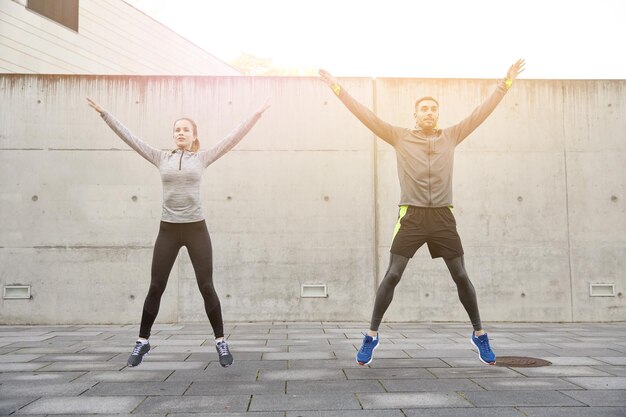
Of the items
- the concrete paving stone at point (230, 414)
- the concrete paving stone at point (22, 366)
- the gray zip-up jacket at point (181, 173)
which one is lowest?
the concrete paving stone at point (22, 366)

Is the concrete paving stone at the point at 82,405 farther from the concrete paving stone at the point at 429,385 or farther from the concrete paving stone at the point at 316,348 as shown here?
the concrete paving stone at the point at 316,348

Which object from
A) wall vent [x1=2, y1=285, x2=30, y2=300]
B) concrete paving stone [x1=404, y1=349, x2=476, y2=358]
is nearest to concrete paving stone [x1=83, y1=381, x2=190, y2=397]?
concrete paving stone [x1=404, y1=349, x2=476, y2=358]

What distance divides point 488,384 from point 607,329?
377 cm

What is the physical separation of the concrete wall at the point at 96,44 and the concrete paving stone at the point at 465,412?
495 inches

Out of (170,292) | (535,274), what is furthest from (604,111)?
(170,292)

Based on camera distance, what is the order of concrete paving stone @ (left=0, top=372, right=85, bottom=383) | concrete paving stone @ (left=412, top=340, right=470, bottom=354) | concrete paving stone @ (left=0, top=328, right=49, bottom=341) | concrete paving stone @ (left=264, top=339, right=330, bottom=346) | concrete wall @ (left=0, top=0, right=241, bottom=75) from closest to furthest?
concrete paving stone @ (left=0, top=372, right=85, bottom=383), concrete paving stone @ (left=412, top=340, right=470, bottom=354), concrete paving stone @ (left=264, top=339, right=330, bottom=346), concrete paving stone @ (left=0, top=328, right=49, bottom=341), concrete wall @ (left=0, top=0, right=241, bottom=75)

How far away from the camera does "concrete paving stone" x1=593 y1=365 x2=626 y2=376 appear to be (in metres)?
3.63

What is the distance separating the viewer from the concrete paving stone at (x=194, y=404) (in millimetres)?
2760

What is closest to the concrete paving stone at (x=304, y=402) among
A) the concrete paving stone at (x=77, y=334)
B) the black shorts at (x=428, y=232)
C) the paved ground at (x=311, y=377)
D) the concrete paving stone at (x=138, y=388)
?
the paved ground at (x=311, y=377)

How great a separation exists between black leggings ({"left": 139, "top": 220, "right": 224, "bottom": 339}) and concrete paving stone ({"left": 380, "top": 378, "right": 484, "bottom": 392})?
1513 millimetres

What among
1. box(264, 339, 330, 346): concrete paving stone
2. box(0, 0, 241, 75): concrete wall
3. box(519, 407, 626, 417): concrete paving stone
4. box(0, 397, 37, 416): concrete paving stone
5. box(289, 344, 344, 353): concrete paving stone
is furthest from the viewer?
box(0, 0, 241, 75): concrete wall

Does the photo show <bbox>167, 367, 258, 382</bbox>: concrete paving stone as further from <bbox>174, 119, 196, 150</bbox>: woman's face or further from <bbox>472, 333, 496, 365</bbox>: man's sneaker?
<bbox>174, 119, 196, 150</bbox>: woman's face

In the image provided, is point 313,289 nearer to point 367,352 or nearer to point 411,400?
point 367,352

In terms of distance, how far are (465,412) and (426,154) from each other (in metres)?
2.13
